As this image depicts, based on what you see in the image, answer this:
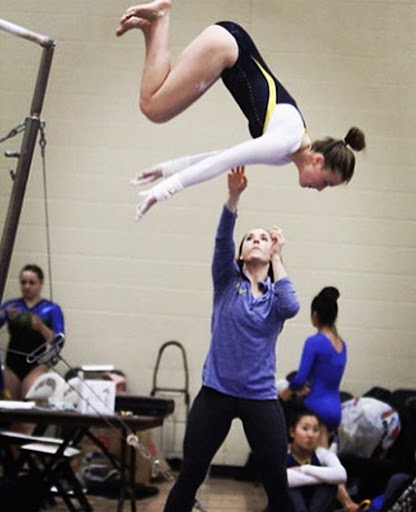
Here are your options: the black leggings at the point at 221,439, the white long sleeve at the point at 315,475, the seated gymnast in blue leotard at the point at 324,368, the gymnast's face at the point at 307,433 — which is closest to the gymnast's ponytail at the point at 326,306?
the seated gymnast in blue leotard at the point at 324,368

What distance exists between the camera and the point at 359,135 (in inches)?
128

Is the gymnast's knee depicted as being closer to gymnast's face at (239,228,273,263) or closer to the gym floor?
gymnast's face at (239,228,273,263)

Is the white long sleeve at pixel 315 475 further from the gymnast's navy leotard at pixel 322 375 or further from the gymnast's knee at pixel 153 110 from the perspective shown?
the gymnast's knee at pixel 153 110

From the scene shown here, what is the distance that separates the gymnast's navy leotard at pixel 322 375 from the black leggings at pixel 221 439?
1.48m

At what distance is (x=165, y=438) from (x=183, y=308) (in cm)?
78

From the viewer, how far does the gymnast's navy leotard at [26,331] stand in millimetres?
5844

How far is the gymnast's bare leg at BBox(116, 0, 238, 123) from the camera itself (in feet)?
9.90

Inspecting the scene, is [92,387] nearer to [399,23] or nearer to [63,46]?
[63,46]

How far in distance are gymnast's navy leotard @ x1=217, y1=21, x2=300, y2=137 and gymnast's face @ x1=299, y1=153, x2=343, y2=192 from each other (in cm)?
18

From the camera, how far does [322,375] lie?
485 centimetres

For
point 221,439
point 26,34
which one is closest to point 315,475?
point 221,439

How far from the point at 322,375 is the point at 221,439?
1575mm

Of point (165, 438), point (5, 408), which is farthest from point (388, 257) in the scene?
point (5, 408)

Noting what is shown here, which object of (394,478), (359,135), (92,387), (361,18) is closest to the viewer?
(359,135)
